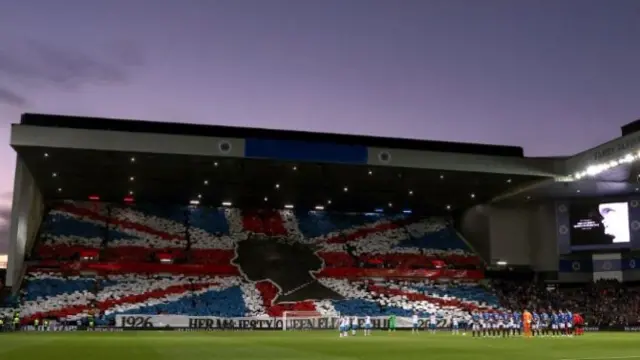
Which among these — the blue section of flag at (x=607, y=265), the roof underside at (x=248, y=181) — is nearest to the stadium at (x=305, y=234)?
the blue section of flag at (x=607, y=265)

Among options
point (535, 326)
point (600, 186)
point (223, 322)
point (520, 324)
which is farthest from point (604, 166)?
point (223, 322)

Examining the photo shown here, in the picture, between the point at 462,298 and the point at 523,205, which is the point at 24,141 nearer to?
the point at 462,298

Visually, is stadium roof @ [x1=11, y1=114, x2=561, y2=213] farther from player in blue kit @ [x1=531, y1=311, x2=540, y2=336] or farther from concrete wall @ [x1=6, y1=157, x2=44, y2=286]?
player in blue kit @ [x1=531, y1=311, x2=540, y2=336]

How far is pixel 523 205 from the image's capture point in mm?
59031

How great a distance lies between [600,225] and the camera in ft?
176

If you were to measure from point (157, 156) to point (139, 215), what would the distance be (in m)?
17.3

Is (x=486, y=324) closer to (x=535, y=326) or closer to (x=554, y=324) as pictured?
(x=535, y=326)

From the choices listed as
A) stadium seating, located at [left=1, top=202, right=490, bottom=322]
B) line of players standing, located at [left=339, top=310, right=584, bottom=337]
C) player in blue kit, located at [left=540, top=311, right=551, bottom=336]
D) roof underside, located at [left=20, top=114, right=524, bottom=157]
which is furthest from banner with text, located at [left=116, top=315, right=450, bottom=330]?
roof underside, located at [left=20, top=114, right=524, bottom=157]

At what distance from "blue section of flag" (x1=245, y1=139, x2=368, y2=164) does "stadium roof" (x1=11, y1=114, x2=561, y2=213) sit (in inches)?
2.8

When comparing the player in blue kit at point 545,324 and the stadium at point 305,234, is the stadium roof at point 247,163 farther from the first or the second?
the player in blue kit at point 545,324

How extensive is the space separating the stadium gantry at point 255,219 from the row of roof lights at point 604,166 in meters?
0.17

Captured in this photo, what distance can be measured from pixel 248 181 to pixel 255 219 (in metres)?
10.9

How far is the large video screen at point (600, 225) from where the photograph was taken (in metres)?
52.8

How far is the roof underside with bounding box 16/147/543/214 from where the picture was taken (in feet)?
154
